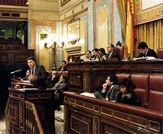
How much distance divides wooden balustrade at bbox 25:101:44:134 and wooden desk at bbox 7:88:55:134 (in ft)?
0.74

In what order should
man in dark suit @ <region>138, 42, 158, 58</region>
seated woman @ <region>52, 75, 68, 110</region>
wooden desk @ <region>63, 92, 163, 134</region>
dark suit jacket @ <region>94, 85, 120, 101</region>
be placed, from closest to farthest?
wooden desk @ <region>63, 92, 163, 134</region> < dark suit jacket @ <region>94, 85, 120, 101</region> < man in dark suit @ <region>138, 42, 158, 58</region> < seated woman @ <region>52, 75, 68, 110</region>

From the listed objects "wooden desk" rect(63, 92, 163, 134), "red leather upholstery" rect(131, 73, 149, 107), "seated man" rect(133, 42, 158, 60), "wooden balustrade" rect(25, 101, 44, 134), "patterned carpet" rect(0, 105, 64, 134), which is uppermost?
"seated man" rect(133, 42, 158, 60)

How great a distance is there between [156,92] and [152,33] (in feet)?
9.85

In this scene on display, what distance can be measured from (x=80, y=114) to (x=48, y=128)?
51.3 inches

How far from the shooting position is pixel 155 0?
558cm

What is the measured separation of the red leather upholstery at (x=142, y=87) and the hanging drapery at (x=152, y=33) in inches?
93.6

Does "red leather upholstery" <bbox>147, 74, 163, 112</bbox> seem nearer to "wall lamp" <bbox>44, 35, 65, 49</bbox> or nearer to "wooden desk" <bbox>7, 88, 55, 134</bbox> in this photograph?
"wooden desk" <bbox>7, 88, 55, 134</bbox>

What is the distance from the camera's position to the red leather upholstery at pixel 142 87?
10.4 feet

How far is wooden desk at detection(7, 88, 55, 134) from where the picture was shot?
13.5 ft

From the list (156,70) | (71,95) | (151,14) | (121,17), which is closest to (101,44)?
(121,17)

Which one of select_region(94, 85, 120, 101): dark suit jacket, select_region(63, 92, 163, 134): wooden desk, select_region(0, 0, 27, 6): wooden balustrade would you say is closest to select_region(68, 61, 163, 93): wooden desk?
select_region(94, 85, 120, 101): dark suit jacket

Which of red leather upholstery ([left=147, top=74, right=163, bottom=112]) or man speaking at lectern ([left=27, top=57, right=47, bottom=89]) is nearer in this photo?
red leather upholstery ([left=147, top=74, right=163, bottom=112])

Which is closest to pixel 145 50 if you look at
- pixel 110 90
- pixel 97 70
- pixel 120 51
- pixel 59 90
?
pixel 120 51

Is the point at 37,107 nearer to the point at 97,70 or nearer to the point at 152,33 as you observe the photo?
the point at 97,70
